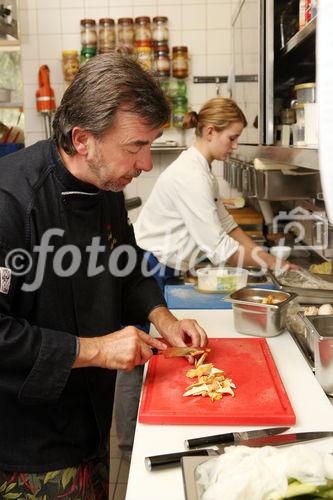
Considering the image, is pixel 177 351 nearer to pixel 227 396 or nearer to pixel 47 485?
pixel 227 396

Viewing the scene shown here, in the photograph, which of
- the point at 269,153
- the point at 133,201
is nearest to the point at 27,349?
the point at 269,153

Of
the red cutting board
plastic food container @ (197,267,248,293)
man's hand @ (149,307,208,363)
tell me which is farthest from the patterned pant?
plastic food container @ (197,267,248,293)

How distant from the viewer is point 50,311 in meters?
1.51

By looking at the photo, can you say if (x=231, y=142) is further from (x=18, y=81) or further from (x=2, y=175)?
(x=18, y=81)

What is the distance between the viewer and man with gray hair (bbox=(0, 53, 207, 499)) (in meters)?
1.38

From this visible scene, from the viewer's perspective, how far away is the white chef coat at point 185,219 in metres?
2.81

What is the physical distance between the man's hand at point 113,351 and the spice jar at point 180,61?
3.61 meters

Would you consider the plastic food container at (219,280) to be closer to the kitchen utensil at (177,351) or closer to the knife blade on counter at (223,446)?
the kitchen utensil at (177,351)

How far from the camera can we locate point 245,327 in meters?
2.00

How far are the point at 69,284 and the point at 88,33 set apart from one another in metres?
3.63

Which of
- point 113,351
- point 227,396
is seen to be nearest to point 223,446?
point 227,396

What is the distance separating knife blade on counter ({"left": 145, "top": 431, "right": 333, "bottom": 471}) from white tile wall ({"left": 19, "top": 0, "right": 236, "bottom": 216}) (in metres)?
3.81

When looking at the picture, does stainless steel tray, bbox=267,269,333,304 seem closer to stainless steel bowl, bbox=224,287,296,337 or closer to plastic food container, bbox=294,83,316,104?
stainless steel bowl, bbox=224,287,296,337

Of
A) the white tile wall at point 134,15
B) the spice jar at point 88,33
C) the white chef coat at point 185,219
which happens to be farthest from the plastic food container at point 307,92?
the spice jar at point 88,33
